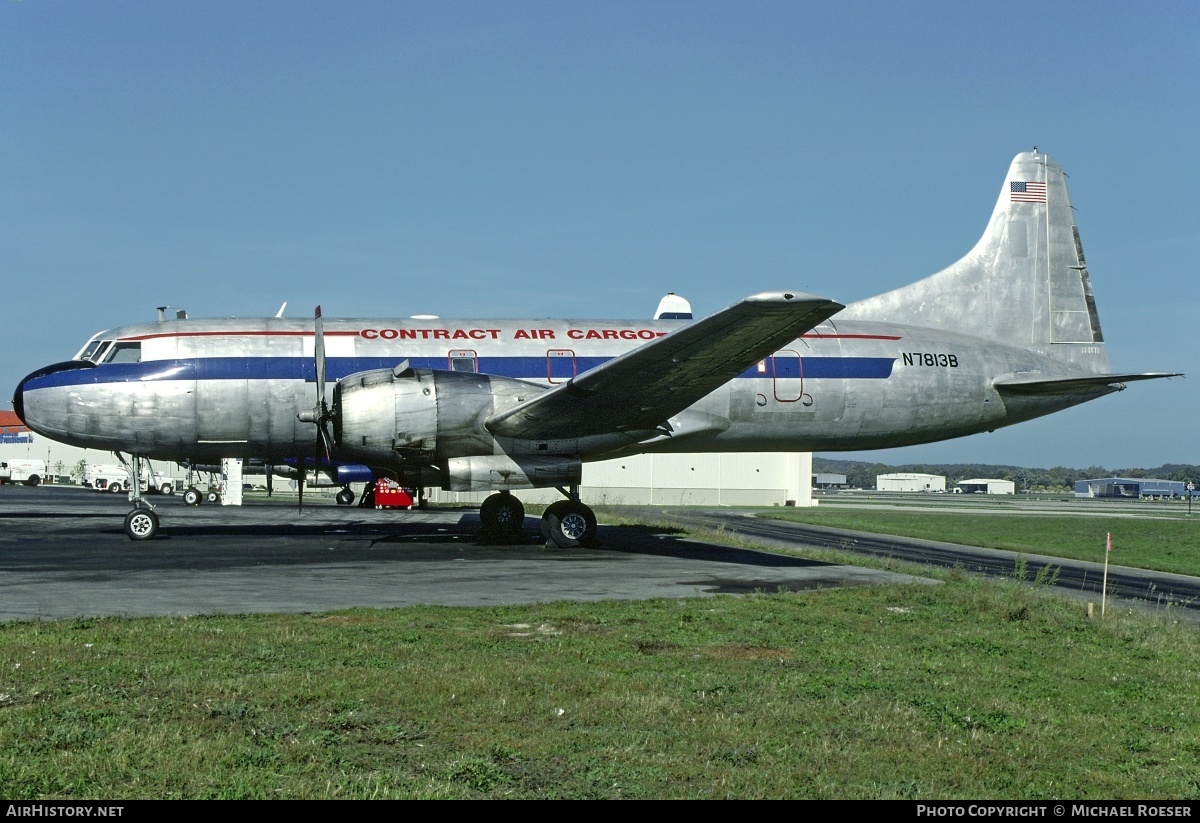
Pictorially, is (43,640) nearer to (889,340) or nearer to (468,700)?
(468,700)

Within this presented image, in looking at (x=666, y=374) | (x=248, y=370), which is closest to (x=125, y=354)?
(x=248, y=370)

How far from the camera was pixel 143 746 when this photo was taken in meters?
6.85

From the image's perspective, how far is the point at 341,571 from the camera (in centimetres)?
1812

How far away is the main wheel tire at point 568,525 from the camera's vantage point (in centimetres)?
2358

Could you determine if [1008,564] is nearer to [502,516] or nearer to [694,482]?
[502,516]

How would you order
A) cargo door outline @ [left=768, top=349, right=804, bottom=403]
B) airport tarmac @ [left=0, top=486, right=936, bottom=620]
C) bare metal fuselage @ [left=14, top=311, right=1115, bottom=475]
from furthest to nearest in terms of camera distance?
cargo door outline @ [left=768, top=349, right=804, bottom=403] → bare metal fuselage @ [left=14, top=311, right=1115, bottom=475] → airport tarmac @ [left=0, top=486, right=936, bottom=620]

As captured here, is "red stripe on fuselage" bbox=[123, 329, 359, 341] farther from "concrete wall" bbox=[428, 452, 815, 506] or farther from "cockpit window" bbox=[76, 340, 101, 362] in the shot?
"concrete wall" bbox=[428, 452, 815, 506]

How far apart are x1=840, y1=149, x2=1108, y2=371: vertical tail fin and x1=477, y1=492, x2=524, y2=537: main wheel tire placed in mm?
10469

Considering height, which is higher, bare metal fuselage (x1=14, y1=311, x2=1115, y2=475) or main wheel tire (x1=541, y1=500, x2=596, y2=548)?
bare metal fuselage (x1=14, y1=311, x2=1115, y2=475)

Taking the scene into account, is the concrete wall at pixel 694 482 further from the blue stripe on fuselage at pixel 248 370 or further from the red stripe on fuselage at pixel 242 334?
the red stripe on fuselage at pixel 242 334

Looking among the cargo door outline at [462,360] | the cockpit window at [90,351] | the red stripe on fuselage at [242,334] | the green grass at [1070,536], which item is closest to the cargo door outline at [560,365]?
the cargo door outline at [462,360]

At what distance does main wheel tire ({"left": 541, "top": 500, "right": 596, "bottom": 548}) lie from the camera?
2358 centimetres

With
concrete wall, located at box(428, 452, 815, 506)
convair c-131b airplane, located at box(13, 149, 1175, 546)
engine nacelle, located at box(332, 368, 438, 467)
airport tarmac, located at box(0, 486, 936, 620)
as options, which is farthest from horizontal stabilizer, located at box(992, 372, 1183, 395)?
concrete wall, located at box(428, 452, 815, 506)

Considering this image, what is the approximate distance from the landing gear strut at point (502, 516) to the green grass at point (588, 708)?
13455 millimetres
